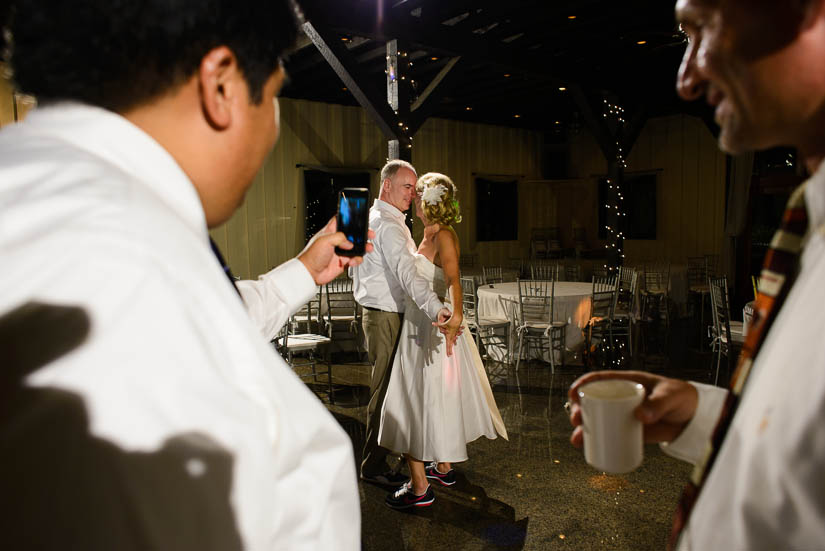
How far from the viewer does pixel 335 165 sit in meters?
10.5

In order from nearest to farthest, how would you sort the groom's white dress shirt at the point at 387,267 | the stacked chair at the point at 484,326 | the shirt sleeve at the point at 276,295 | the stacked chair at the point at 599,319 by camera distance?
the shirt sleeve at the point at 276,295 → the groom's white dress shirt at the point at 387,267 → the stacked chair at the point at 599,319 → the stacked chair at the point at 484,326

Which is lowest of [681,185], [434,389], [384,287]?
[434,389]

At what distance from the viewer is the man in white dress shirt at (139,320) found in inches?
15.9

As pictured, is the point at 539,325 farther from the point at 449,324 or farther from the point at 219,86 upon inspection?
the point at 219,86

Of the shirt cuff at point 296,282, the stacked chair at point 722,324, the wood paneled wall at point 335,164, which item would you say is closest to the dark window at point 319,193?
the wood paneled wall at point 335,164

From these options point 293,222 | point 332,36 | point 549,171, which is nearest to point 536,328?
point 332,36

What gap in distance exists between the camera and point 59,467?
41 centimetres

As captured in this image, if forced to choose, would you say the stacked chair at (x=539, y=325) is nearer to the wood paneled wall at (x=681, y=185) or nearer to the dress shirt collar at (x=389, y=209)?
the dress shirt collar at (x=389, y=209)

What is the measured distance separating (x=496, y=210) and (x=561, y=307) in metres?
7.21

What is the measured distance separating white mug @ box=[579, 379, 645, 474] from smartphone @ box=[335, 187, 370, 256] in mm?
1012

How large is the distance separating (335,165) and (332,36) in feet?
17.1

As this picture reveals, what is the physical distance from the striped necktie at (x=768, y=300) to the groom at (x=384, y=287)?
2.50 meters

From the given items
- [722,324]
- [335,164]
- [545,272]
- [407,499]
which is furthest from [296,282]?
[545,272]

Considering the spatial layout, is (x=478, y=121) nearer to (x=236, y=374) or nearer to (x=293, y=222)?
(x=293, y=222)
